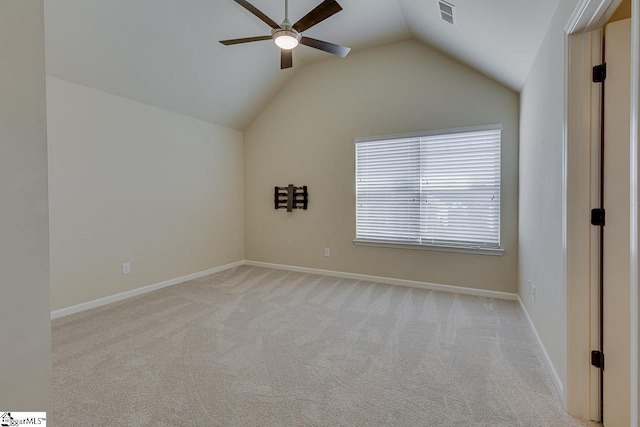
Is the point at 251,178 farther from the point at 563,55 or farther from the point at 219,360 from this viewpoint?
the point at 563,55

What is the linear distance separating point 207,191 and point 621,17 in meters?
4.68

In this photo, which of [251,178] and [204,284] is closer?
[204,284]

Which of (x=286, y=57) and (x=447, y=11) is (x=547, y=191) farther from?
(x=286, y=57)

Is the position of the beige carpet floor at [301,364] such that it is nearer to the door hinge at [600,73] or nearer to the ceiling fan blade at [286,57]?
the door hinge at [600,73]

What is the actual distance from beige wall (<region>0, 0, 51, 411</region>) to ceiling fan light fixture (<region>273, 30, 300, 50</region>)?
A: 6.66 feet

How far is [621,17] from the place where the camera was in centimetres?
158

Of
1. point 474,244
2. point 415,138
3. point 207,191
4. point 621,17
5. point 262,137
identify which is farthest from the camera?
point 262,137

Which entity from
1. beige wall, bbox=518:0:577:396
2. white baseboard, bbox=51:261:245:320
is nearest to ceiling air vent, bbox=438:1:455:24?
beige wall, bbox=518:0:577:396

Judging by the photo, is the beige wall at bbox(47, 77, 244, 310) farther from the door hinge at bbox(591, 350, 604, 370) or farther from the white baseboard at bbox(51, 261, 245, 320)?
the door hinge at bbox(591, 350, 604, 370)

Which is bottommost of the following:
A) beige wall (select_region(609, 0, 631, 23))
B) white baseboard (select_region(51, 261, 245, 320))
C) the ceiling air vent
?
white baseboard (select_region(51, 261, 245, 320))

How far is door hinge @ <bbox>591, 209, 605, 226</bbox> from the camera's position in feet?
5.24

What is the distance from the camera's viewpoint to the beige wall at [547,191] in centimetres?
183

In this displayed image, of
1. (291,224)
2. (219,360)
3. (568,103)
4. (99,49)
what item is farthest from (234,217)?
(568,103)

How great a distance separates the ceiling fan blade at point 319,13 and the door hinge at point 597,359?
2.82 meters
